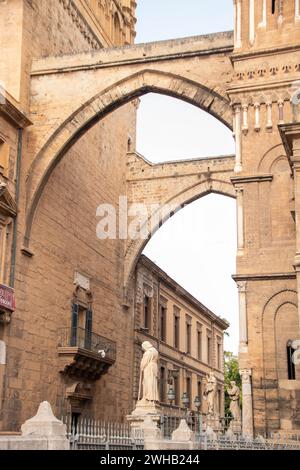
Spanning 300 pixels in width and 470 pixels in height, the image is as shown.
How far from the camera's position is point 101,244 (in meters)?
24.1

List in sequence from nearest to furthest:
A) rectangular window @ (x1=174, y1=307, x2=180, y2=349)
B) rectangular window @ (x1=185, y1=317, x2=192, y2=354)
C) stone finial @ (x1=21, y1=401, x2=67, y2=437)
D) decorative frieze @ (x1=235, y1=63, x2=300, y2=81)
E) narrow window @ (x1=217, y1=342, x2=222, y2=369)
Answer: stone finial @ (x1=21, y1=401, x2=67, y2=437) → decorative frieze @ (x1=235, y1=63, x2=300, y2=81) → rectangular window @ (x1=174, y1=307, x2=180, y2=349) → rectangular window @ (x1=185, y1=317, x2=192, y2=354) → narrow window @ (x1=217, y1=342, x2=222, y2=369)

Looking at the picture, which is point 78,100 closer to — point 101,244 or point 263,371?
point 101,244

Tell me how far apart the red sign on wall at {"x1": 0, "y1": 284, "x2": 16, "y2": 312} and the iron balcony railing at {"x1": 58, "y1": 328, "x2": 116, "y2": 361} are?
3.16m

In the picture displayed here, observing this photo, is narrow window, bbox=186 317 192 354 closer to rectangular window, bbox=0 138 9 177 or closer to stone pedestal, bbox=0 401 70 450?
rectangular window, bbox=0 138 9 177

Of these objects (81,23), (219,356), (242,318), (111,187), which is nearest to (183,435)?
(242,318)

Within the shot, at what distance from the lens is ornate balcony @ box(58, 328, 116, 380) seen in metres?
20.0

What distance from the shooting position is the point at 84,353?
20469 mm

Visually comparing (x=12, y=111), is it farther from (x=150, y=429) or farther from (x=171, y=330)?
(x=171, y=330)

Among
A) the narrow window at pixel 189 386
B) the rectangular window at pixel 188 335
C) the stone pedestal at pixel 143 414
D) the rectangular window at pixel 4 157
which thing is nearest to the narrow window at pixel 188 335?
the rectangular window at pixel 188 335

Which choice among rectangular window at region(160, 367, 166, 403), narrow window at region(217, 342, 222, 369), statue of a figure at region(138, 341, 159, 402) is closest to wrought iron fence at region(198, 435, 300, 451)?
statue of a figure at region(138, 341, 159, 402)

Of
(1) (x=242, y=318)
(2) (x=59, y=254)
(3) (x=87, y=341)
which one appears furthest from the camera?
(3) (x=87, y=341)

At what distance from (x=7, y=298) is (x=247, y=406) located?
20.9 feet

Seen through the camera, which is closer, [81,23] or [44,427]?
[44,427]

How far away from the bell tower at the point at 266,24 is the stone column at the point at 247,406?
7.39 m
